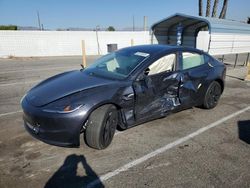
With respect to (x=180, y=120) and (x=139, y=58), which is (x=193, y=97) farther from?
(x=139, y=58)

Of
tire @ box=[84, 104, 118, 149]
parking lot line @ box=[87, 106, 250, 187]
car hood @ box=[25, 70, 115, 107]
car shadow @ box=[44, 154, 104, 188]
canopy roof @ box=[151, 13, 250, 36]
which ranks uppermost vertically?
canopy roof @ box=[151, 13, 250, 36]

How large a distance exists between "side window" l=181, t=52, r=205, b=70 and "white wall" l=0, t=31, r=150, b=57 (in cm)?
1843

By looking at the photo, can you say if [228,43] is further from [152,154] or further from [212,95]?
[152,154]

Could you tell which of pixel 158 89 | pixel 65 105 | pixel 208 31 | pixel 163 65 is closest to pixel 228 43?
pixel 208 31

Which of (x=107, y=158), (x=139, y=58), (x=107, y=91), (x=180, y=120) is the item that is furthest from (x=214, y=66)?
(x=107, y=158)

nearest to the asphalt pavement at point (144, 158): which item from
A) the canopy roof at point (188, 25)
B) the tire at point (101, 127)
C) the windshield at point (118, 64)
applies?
the tire at point (101, 127)

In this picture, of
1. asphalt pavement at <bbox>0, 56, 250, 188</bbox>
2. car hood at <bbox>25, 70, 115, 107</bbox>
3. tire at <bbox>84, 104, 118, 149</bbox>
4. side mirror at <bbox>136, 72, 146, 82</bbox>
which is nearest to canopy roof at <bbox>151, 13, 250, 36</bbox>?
asphalt pavement at <bbox>0, 56, 250, 188</bbox>

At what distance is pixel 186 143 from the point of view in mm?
3826

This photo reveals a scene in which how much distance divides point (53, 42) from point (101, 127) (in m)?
19.8

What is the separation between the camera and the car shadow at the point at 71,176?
2740 mm

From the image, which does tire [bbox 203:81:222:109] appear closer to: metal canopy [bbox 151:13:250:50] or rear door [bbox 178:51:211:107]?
rear door [bbox 178:51:211:107]

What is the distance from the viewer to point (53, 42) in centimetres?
2122

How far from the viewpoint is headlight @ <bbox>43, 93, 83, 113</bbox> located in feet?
10.1

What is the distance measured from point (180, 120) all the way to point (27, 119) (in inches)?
119
